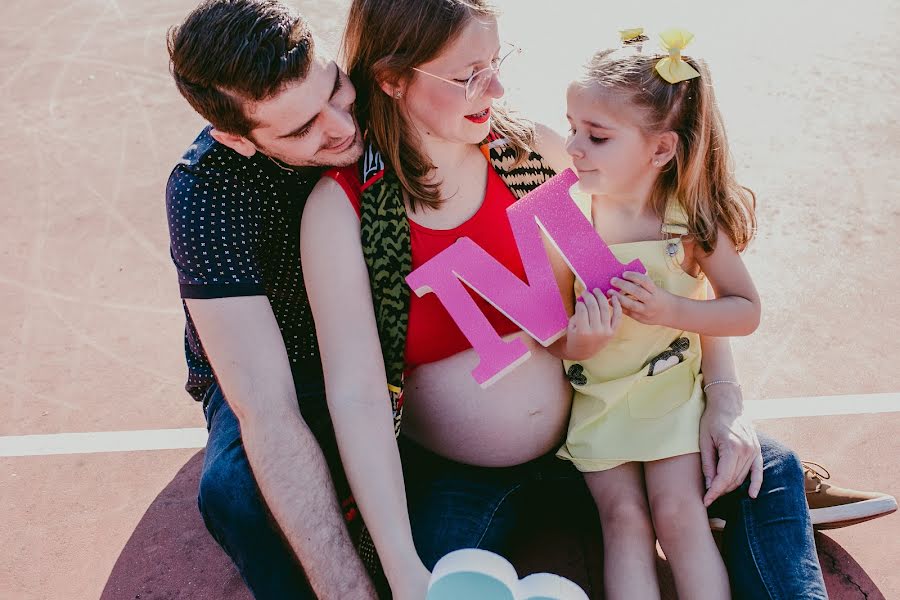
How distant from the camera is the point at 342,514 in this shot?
2.27m

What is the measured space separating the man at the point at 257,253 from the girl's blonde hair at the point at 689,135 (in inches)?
25.2

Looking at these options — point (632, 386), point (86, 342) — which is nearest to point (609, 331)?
point (632, 386)

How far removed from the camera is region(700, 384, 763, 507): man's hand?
7.59 feet

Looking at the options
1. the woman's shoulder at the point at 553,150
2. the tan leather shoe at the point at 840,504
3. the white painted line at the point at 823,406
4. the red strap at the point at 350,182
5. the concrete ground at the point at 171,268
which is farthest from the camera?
the white painted line at the point at 823,406

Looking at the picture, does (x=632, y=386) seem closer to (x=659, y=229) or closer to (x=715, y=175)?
(x=659, y=229)

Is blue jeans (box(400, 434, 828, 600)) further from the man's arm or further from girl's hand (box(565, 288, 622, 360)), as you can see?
girl's hand (box(565, 288, 622, 360))

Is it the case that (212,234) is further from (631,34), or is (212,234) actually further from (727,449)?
(727,449)

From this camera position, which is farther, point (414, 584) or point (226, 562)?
point (226, 562)

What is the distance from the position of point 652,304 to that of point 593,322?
0.17m

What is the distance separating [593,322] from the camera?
2299 mm

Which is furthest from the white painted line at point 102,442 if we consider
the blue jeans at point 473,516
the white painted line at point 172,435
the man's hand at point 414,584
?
the man's hand at point 414,584

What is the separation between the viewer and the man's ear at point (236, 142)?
2.28m

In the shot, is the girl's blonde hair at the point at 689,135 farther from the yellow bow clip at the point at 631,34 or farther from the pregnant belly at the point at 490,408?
the pregnant belly at the point at 490,408

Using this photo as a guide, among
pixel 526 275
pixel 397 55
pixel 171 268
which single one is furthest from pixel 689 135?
pixel 171 268
